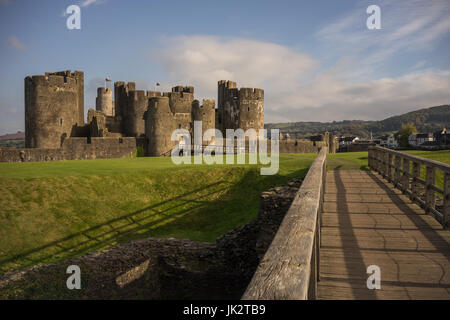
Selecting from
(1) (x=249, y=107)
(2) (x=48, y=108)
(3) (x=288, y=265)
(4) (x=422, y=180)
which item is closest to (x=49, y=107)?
(2) (x=48, y=108)

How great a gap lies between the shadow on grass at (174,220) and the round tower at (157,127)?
69.9ft

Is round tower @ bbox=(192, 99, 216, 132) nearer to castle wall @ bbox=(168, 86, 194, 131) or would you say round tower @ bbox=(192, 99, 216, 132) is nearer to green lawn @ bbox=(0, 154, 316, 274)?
castle wall @ bbox=(168, 86, 194, 131)

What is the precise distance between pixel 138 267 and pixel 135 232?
2.09 m

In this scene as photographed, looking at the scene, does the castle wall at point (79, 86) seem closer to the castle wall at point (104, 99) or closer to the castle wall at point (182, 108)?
the castle wall at point (182, 108)

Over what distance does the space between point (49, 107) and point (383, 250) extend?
4192 centimetres

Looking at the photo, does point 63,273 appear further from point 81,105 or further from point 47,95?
point 81,105

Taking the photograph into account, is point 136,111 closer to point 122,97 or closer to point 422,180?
point 122,97

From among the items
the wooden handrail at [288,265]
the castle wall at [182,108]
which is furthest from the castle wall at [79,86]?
the wooden handrail at [288,265]

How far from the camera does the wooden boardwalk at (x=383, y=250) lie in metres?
4.14

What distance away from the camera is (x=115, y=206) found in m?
16.9

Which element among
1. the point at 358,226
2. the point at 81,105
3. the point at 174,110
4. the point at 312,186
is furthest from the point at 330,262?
the point at 81,105

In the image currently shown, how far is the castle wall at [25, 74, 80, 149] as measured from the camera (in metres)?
39.2

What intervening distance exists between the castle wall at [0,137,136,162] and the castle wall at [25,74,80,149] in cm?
905
